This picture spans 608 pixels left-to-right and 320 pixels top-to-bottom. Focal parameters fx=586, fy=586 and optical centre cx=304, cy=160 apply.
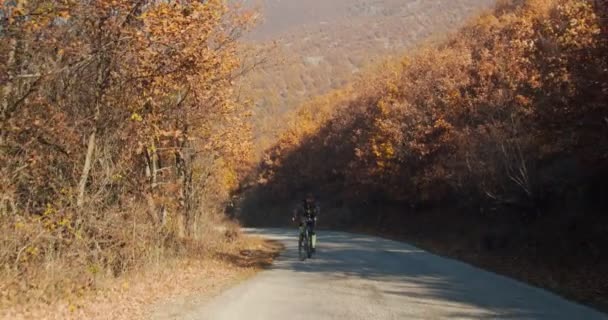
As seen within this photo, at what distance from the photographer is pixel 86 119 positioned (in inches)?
510

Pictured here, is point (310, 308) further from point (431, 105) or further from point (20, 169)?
point (431, 105)

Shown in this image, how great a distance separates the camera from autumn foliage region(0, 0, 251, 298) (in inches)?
426

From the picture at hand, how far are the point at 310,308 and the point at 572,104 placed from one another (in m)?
8.15

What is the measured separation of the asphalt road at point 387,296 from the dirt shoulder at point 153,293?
63cm

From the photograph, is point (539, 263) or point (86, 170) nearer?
point (86, 170)

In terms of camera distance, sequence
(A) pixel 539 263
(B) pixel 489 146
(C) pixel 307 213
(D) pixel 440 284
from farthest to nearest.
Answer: (B) pixel 489 146
(C) pixel 307 213
(A) pixel 539 263
(D) pixel 440 284

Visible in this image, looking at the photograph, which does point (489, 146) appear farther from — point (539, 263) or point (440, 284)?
point (440, 284)

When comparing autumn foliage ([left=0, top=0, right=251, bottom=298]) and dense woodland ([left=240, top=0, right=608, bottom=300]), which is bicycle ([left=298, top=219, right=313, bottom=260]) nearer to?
autumn foliage ([left=0, top=0, right=251, bottom=298])

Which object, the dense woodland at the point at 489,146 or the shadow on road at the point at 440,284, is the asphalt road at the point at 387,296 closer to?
the shadow on road at the point at 440,284

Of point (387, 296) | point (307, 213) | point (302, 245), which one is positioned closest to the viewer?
point (387, 296)

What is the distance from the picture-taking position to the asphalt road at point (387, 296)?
9812 millimetres

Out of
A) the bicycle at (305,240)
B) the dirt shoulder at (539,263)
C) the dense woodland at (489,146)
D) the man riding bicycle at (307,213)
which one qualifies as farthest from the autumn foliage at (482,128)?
the bicycle at (305,240)

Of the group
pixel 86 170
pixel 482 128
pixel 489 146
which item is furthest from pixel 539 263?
pixel 86 170

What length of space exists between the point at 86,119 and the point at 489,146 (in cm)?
1417
